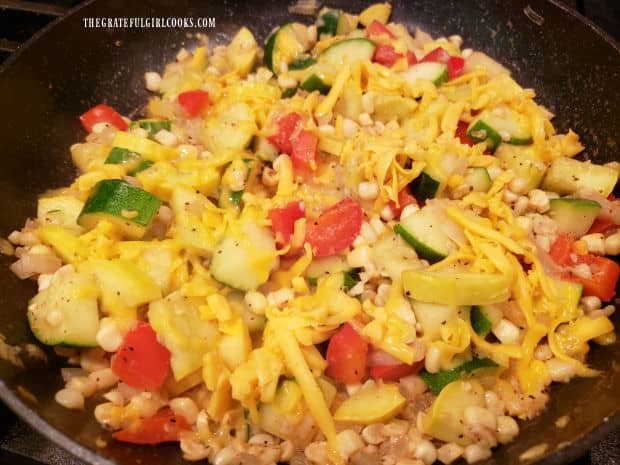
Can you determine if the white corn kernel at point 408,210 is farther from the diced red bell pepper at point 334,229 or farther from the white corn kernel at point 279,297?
the white corn kernel at point 279,297

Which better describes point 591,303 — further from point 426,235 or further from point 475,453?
point 475,453

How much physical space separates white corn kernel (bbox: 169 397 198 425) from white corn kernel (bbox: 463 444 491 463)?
3.36 ft

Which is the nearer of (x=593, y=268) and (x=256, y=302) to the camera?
(x=256, y=302)

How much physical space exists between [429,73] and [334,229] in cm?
127

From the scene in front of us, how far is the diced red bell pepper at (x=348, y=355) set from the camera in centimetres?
224

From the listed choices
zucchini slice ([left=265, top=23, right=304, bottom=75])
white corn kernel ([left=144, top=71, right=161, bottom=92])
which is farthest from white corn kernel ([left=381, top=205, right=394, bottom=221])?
white corn kernel ([left=144, top=71, right=161, bottom=92])

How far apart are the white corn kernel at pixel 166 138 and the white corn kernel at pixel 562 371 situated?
2085 millimetres

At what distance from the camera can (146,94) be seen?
3484mm

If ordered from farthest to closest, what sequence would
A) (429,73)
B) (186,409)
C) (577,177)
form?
(429,73) → (577,177) → (186,409)

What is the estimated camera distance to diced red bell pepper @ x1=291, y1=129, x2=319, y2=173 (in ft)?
9.39

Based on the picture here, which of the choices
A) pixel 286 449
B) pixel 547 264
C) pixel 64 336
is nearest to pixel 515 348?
pixel 547 264

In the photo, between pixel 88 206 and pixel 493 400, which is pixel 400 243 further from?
pixel 88 206

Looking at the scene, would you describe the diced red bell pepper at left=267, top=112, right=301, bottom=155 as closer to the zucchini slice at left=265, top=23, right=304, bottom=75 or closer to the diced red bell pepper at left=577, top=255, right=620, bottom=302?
the zucchini slice at left=265, top=23, right=304, bottom=75

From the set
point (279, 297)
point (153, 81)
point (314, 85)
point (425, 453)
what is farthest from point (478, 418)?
point (153, 81)
